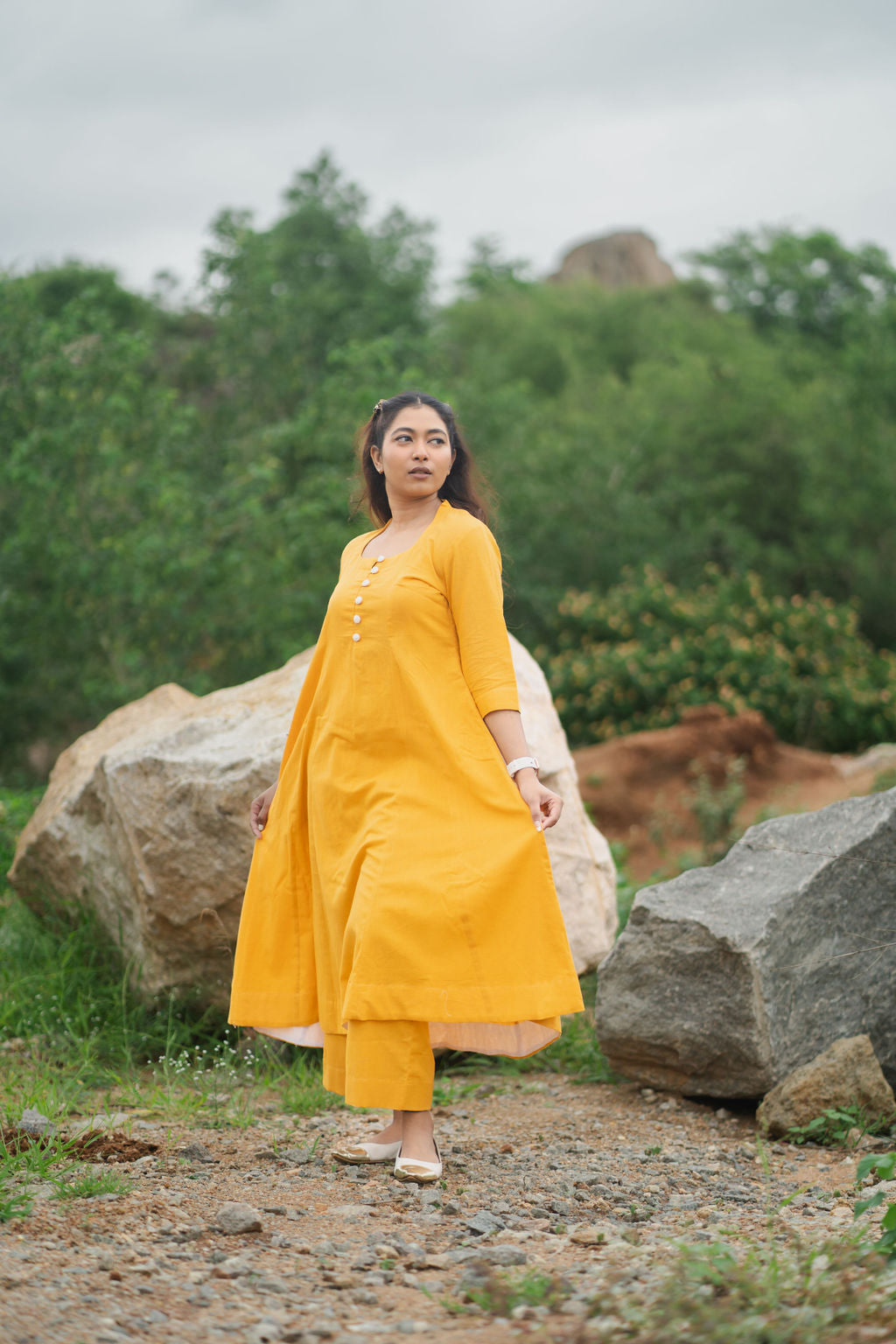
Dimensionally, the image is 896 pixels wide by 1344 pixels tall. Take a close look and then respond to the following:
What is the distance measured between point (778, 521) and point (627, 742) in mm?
5729

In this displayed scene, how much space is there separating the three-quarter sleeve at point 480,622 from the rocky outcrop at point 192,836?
1.44 metres

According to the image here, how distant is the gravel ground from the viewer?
7.13 ft

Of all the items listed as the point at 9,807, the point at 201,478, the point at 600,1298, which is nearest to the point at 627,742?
the point at 201,478

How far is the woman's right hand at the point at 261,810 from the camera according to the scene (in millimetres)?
3480

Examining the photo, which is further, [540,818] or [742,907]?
[742,907]

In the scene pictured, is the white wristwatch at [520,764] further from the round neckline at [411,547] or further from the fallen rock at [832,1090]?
the fallen rock at [832,1090]

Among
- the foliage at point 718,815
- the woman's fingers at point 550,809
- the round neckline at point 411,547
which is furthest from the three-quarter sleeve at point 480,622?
the foliage at point 718,815

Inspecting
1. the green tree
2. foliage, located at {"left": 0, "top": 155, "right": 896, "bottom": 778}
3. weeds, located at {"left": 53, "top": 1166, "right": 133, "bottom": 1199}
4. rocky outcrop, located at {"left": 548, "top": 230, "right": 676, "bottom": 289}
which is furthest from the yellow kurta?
rocky outcrop, located at {"left": 548, "top": 230, "right": 676, "bottom": 289}

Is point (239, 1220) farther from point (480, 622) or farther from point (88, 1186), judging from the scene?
point (480, 622)

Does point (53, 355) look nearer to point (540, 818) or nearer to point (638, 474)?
point (540, 818)

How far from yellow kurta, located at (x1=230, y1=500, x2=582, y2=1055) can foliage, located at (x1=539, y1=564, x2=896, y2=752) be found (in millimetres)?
6882

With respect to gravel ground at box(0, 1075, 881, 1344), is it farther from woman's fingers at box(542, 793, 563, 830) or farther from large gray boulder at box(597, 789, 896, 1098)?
woman's fingers at box(542, 793, 563, 830)

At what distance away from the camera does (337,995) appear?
124 inches

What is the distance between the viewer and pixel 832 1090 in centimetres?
358
